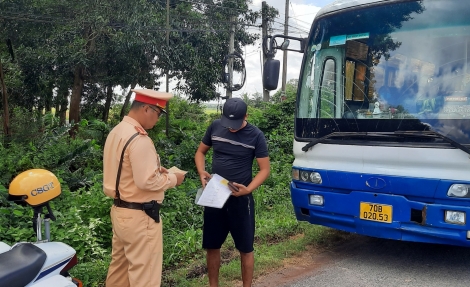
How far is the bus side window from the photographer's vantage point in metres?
5.09

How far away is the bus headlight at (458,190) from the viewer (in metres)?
4.10

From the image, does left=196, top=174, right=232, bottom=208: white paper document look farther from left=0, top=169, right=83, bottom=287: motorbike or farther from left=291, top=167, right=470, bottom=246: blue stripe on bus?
left=291, top=167, right=470, bottom=246: blue stripe on bus

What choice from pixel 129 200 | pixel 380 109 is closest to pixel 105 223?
pixel 129 200

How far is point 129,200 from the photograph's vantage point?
3055 mm

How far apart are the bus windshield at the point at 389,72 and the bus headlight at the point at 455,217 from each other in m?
0.65

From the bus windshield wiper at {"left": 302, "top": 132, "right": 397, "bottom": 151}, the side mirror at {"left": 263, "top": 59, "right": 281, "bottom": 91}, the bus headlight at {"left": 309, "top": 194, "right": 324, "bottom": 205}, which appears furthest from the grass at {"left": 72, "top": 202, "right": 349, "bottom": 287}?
the side mirror at {"left": 263, "top": 59, "right": 281, "bottom": 91}

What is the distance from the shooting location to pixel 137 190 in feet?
9.98

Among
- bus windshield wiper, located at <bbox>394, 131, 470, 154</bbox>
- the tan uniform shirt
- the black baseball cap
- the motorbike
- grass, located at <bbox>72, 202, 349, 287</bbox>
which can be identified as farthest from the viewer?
grass, located at <bbox>72, 202, 349, 287</bbox>

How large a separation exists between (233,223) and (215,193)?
35cm

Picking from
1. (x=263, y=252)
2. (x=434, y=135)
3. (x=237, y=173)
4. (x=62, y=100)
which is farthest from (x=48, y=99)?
(x=434, y=135)

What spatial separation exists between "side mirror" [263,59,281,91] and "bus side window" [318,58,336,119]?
54cm

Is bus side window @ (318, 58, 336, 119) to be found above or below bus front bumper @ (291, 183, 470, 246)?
above

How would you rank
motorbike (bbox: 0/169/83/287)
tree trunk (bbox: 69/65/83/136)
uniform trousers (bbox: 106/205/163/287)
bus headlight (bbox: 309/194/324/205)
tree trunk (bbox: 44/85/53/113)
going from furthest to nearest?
tree trunk (bbox: 44/85/53/113) < tree trunk (bbox: 69/65/83/136) < bus headlight (bbox: 309/194/324/205) < uniform trousers (bbox: 106/205/163/287) < motorbike (bbox: 0/169/83/287)

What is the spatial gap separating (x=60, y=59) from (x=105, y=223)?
893cm
